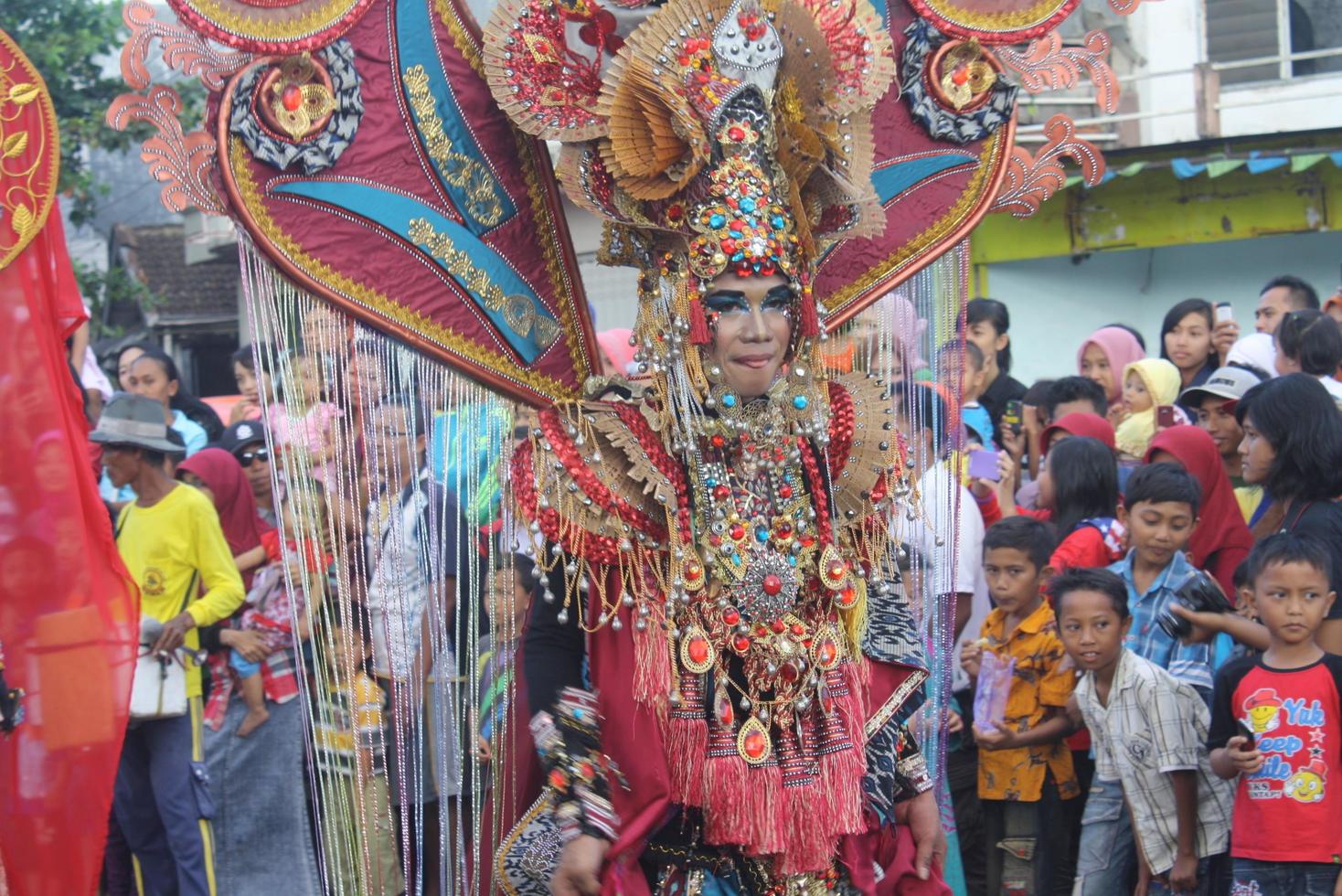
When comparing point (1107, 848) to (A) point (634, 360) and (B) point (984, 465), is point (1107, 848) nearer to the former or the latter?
(B) point (984, 465)

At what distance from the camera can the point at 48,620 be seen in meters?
3.90

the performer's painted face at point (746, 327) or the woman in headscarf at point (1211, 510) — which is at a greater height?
the performer's painted face at point (746, 327)

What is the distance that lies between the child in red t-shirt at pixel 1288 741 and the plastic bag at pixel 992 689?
94cm

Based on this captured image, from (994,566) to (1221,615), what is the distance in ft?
2.65

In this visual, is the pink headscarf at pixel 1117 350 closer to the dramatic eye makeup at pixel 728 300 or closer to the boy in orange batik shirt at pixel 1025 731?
the boy in orange batik shirt at pixel 1025 731

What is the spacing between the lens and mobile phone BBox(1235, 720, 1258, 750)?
394 cm

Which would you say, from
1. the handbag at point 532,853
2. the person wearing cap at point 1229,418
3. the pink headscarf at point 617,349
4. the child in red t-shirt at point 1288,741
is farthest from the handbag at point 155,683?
the person wearing cap at point 1229,418

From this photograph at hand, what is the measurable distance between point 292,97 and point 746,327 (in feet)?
3.16

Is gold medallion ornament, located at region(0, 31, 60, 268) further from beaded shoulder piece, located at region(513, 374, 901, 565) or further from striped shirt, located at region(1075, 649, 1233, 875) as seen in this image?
striped shirt, located at region(1075, 649, 1233, 875)

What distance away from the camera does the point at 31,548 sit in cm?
387

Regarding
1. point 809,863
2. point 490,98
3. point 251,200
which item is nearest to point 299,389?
point 251,200

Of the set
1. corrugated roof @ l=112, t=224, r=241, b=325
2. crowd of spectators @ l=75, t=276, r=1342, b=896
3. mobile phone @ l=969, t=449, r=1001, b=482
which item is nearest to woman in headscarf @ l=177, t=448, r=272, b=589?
crowd of spectators @ l=75, t=276, r=1342, b=896

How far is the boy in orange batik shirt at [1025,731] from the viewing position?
4.83m

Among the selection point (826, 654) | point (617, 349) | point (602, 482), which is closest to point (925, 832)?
point (826, 654)
